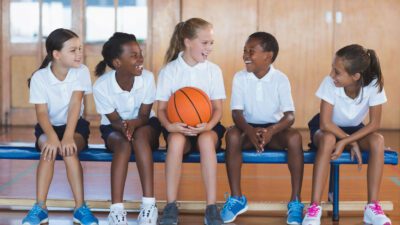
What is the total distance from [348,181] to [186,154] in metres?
1.67

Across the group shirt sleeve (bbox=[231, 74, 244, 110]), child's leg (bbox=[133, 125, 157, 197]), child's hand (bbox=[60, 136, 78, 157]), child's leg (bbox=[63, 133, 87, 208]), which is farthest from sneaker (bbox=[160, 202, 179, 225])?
shirt sleeve (bbox=[231, 74, 244, 110])

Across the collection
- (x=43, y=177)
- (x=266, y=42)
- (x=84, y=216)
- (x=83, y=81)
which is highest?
(x=266, y=42)

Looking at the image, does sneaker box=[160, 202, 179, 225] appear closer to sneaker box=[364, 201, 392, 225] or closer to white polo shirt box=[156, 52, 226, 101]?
white polo shirt box=[156, 52, 226, 101]

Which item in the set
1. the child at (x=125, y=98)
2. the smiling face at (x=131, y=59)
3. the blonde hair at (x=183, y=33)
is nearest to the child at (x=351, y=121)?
the blonde hair at (x=183, y=33)

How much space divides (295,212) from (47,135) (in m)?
1.34

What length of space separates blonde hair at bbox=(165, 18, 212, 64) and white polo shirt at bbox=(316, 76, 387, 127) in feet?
2.41

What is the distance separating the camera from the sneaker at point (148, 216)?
10.9ft

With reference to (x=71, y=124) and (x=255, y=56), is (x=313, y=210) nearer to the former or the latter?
(x=255, y=56)

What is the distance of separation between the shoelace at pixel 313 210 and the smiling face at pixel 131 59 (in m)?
1.15

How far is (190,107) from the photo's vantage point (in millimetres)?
3400

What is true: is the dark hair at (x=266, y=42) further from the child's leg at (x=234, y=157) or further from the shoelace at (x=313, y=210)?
the shoelace at (x=313, y=210)

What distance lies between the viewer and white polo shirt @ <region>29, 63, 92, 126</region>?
11.6 ft

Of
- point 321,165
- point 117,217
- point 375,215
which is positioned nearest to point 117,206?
point 117,217

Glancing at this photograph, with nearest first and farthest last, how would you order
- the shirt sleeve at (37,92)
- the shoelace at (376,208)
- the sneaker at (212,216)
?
the sneaker at (212,216)
the shoelace at (376,208)
the shirt sleeve at (37,92)
